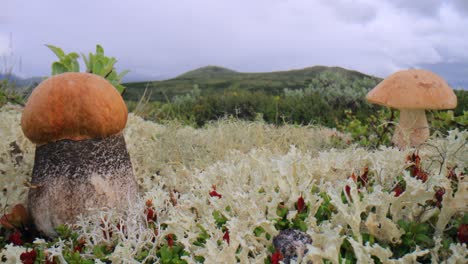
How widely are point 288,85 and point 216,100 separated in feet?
48.7

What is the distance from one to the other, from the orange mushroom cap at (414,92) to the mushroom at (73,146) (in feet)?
11.3

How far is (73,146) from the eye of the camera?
3561mm

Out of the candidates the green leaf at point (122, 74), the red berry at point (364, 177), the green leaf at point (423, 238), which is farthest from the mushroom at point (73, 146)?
the green leaf at point (423, 238)

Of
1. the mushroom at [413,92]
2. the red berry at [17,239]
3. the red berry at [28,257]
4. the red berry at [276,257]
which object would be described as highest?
the mushroom at [413,92]

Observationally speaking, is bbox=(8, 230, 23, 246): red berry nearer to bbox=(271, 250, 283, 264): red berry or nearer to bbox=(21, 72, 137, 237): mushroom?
bbox=(21, 72, 137, 237): mushroom

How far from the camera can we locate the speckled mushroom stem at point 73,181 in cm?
354

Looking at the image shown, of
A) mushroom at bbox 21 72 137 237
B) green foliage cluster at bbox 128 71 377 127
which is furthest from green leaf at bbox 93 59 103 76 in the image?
green foliage cluster at bbox 128 71 377 127

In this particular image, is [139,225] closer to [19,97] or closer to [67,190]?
[67,190]

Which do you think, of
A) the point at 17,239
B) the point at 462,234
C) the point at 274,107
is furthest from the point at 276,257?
the point at 274,107

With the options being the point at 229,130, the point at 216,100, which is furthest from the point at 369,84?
the point at 229,130

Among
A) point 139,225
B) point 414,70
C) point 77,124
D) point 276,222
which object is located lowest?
point 139,225

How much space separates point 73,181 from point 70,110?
546mm

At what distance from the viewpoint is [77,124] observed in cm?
347

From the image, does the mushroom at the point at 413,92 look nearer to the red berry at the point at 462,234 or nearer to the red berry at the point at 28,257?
the red berry at the point at 462,234
